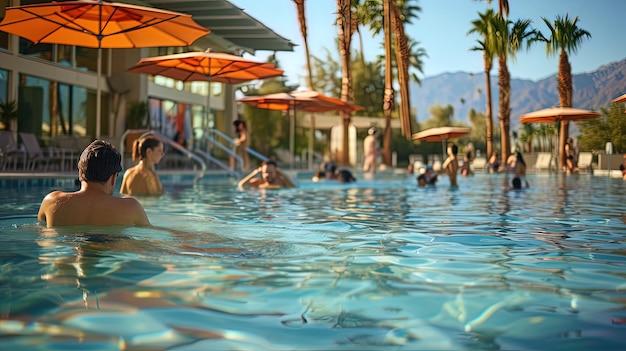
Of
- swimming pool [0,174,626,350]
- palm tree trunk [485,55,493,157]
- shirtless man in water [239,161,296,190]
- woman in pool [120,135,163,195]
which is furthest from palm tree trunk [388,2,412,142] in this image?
swimming pool [0,174,626,350]

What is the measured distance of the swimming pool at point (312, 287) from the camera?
7.56 ft

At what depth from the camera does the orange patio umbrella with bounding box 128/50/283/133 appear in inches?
523

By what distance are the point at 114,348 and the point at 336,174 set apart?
1374cm

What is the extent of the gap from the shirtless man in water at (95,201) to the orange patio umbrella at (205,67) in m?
8.53

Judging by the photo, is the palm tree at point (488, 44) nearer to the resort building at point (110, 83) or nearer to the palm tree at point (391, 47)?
the palm tree at point (391, 47)

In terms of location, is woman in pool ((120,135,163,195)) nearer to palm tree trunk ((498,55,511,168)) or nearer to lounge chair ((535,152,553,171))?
lounge chair ((535,152,553,171))

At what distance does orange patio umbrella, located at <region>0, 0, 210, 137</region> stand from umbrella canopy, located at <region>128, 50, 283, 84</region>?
2.19 meters

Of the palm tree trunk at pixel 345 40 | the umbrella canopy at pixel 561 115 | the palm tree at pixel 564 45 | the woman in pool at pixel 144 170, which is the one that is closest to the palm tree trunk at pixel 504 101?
the palm tree at pixel 564 45

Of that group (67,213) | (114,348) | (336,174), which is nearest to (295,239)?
(67,213)

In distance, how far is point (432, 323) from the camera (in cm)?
250

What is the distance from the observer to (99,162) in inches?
166

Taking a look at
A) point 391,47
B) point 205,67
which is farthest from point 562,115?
point 205,67

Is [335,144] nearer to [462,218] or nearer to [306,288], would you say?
[462,218]

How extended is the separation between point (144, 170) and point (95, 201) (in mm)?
4091
